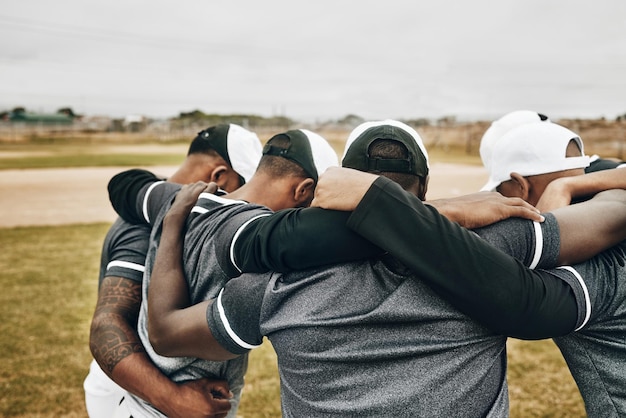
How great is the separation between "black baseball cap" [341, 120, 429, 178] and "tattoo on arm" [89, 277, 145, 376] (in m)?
1.37

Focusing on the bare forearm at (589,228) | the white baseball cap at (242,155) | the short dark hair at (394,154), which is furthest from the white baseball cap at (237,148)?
the bare forearm at (589,228)

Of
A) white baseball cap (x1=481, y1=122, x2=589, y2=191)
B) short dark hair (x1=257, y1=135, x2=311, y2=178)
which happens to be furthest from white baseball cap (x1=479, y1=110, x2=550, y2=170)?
short dark hair (x1=257, y1=135, x2=311, y2=178)

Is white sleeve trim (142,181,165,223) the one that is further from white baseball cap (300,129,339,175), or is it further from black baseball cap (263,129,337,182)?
white baseball cap (300,129,339,175)

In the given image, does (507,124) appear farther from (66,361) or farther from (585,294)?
(66,361)

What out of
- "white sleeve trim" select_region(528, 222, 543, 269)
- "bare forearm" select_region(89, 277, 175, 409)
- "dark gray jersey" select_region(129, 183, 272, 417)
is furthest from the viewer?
"bare forearm" select_region(89, 277, 175, 409)

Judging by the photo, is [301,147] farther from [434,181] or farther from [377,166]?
[434,181]

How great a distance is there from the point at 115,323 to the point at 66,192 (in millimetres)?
17253

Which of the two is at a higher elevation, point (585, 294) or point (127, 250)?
point (585, 294)

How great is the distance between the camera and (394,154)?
1.88 meters

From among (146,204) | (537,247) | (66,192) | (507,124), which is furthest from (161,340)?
(66,192)

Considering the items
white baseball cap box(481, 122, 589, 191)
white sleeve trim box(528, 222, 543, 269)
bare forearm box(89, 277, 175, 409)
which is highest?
white baseball cap box(481, 122, 589, 191)

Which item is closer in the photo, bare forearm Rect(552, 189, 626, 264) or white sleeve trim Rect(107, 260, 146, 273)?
bare forearm Rect(552, 189, 626, 264)

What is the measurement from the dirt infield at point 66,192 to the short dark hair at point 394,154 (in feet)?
40.6

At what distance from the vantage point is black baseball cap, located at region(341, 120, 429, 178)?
1.87m
